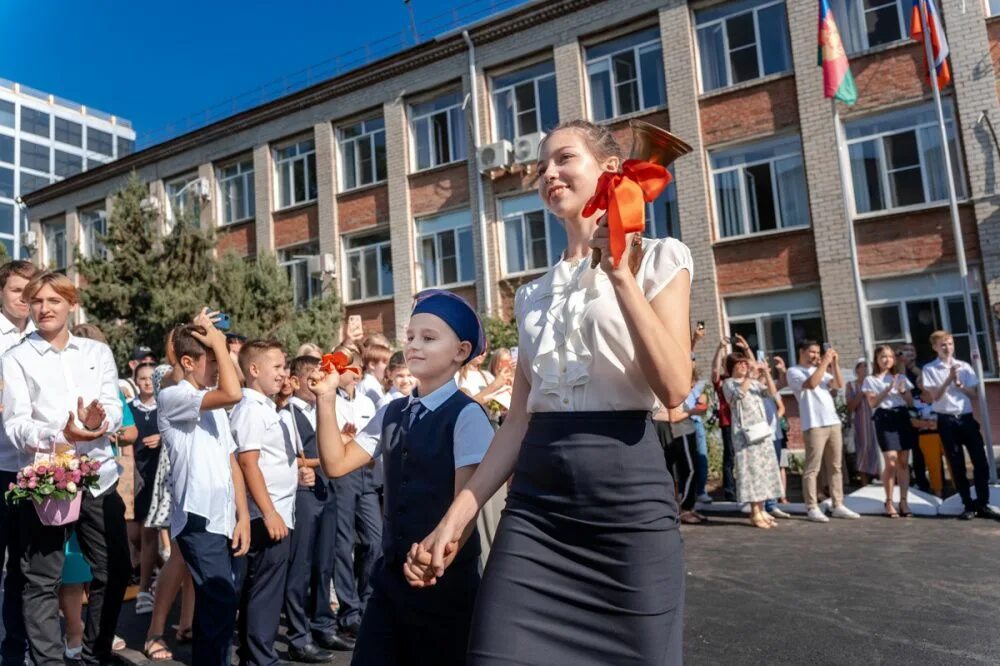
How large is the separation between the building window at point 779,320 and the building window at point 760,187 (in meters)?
1.51

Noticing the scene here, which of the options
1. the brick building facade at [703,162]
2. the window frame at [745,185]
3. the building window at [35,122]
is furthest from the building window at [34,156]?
the window frame at [745,185]

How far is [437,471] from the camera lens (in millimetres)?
2678

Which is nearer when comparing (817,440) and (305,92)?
(817,440)

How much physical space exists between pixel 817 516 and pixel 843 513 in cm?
44

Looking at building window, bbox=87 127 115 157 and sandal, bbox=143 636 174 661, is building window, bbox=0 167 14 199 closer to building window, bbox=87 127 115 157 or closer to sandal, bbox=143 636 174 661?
building window, bbox=87 127 115 157

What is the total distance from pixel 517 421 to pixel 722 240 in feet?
51.5

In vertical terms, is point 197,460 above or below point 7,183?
below

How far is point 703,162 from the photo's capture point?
17.3 m

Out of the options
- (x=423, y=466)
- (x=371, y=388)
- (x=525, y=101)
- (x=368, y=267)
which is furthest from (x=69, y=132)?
Answer: (x=423, y=466)

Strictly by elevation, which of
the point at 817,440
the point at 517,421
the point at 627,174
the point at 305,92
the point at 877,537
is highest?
the point at 305,92

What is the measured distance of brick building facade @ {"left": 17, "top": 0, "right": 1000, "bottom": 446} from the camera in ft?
49.4

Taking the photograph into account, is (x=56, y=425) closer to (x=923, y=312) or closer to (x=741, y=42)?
(x=923, y=312)

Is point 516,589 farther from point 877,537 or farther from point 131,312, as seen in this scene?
point 131,312

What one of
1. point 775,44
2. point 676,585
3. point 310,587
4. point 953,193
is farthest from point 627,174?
point 775,44
